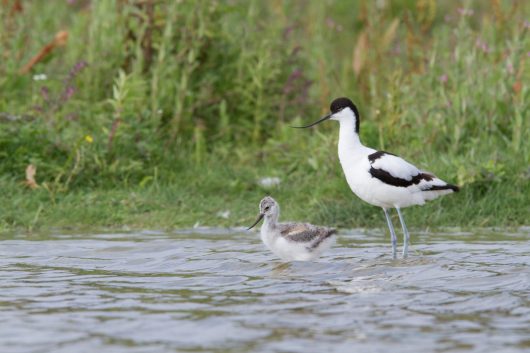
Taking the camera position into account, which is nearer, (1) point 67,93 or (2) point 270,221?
(2) point 270,221

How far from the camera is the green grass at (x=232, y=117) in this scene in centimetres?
1003

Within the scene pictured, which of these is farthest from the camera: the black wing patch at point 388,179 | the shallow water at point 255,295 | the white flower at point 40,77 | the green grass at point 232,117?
the white flower at point 40,77

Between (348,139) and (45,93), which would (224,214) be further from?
(45,93)

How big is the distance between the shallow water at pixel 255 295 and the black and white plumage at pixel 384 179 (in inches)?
17.1

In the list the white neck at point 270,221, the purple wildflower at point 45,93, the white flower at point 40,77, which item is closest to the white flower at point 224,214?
the white neck at point 270,221

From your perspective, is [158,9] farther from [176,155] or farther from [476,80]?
[476,80]

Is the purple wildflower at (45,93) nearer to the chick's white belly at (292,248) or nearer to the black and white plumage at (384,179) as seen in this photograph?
the black and white plumage at (384,179)

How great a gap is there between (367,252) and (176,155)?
3305 millimetres

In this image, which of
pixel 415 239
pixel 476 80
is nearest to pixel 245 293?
pixel 415 239

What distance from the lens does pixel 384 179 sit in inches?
332

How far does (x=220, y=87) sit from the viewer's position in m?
12.2

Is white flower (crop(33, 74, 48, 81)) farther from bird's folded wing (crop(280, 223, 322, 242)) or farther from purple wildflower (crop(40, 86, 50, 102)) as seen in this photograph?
bird's folded wing (crop(280, 223, 322, 242))

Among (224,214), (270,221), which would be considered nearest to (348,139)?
(270,221)

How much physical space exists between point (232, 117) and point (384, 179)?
4100 mm
